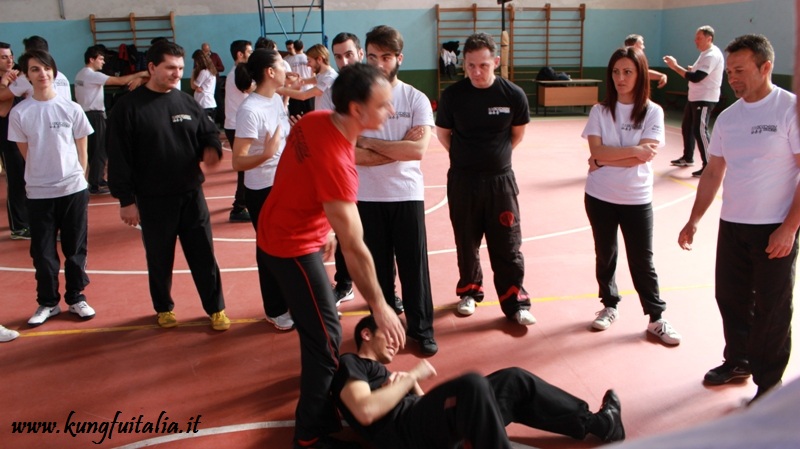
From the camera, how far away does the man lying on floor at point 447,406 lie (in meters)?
2.60

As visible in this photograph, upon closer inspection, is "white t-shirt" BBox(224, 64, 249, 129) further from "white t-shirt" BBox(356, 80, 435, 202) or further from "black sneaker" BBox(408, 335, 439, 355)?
"black sneaker" BBox(408, 335, 439, 355)

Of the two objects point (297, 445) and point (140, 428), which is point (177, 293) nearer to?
point (140, 428)

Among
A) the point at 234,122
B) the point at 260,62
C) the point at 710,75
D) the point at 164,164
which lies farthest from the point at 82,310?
the point at 710,75

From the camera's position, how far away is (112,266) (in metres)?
6.20

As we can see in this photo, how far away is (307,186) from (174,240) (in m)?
2.07

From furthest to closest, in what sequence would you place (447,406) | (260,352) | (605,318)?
(605,318) → (260,352) → (447,406)

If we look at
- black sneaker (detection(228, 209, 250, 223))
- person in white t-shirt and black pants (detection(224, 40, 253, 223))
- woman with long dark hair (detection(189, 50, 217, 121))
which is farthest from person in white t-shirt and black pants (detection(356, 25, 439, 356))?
woman with long dark hair (detection(189, 50, 217, 121))

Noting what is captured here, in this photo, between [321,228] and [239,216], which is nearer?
[321,228]

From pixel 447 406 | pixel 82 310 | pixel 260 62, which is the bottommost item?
pixel 82 310

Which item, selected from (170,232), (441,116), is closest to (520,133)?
(441,116)

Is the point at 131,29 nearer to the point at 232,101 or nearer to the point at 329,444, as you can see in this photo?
the point at 232,101

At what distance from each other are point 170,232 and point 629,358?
3.27 m

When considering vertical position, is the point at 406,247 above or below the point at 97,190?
above

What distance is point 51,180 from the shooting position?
473cm
